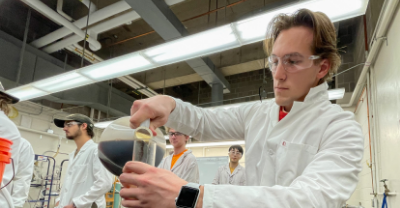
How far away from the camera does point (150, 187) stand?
1.60 feet

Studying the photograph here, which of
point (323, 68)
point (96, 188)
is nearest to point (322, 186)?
point (323, 68)

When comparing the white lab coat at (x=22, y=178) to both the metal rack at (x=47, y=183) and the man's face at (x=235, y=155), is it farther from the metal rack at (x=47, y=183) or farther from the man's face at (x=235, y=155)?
the metal rack at (x=47, y=183)

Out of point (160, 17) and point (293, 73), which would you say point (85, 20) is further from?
point (293, 73)

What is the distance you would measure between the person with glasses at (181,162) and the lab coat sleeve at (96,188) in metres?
0.73

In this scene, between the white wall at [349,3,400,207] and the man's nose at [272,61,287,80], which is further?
the white wall at [349,3,400,207]

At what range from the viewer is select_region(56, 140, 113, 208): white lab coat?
2.46 metres

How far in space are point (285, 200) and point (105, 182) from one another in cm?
234

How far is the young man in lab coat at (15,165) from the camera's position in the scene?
1.77 metres

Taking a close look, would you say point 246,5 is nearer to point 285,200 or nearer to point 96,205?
point 96,205

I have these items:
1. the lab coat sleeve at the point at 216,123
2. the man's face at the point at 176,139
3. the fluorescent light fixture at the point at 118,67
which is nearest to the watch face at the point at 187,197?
the lab coat sleeve at the point at 216,123

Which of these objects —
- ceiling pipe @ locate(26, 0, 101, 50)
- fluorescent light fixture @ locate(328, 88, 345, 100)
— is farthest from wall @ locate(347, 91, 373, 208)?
ceiling pipe @ locate(26, 0, 101, 50)

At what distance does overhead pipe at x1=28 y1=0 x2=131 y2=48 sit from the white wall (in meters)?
3.54

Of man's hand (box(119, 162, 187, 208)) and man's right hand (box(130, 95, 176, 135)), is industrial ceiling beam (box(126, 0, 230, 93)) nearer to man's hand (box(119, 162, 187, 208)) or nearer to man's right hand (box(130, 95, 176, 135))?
man's right hand (box(130, 95, 176, 135))

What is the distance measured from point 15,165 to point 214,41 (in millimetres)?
2009
